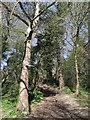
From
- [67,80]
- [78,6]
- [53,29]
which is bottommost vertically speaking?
[67,80]

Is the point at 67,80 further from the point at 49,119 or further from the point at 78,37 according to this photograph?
the point at 49,119

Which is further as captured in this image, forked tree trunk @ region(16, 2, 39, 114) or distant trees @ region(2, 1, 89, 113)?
distant trees @ region(2, 1, 89, 113)

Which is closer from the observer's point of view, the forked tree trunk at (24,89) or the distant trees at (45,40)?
the forked tree trunk at (24,89)

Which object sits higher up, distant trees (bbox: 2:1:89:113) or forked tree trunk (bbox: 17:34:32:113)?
distant trees (bbox: 2:1:89:113)

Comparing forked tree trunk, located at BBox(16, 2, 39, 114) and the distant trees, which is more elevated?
the distant trees

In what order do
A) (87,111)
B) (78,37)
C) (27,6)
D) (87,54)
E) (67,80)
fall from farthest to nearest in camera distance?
(67,80) < (87,54) < (78,37) < (27,6) < (87,111)

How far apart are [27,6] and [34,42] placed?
2697 mm

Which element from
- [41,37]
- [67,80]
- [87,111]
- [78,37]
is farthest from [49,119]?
[67,80]

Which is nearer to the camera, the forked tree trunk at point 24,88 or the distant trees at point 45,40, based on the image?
the forked tree trunk at point 24,88

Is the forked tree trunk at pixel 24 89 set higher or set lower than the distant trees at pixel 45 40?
lower

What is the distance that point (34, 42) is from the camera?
8.70 m

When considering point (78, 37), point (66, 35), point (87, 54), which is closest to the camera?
point (78, 37)

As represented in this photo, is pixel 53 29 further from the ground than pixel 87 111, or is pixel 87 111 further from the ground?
pixel 53 29

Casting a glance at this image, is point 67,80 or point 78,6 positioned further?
point 67,80
